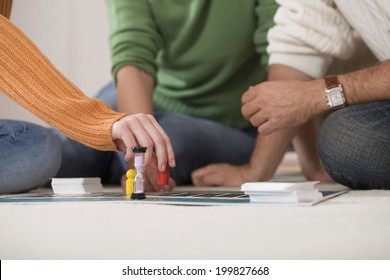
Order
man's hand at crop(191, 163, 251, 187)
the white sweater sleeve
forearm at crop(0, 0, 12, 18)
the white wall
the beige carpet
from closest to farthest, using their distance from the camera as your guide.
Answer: the beige carpet, forearm at crop(0, 0, 12, 18), the white sweater sleeve, man's hand at crop(191, 163, 251, 187), the white wall

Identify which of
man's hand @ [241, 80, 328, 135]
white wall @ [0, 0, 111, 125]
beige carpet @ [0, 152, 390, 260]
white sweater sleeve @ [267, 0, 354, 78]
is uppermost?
white wall @ [0, 0, 111, 125]

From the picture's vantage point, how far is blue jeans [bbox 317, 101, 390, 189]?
3.80 ft

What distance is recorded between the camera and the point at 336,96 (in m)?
1.23

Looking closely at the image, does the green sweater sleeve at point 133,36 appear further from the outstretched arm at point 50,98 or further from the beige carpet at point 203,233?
the beige carpet at point 203,233

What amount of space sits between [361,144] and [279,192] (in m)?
0.37

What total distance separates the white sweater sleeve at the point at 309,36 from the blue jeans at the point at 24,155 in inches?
21.3

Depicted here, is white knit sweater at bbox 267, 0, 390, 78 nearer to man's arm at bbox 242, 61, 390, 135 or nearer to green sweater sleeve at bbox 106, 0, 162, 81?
man's arm at bbox 242, 61, 390, 135

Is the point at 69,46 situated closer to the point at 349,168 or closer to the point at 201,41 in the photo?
the point at 201,41

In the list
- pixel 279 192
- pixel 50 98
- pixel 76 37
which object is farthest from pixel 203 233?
pixel 76 37

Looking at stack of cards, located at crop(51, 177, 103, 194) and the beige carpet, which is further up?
stack of cards, located at crop(51, 177, 103, 194)

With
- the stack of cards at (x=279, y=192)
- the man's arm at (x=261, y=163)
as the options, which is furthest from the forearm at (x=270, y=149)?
the stack of cards at (x=279, y=192)

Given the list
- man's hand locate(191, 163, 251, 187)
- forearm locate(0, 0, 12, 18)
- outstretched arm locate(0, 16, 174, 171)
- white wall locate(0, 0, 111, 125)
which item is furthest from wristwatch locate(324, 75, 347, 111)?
white wall locate(0, 0, 111, 125)

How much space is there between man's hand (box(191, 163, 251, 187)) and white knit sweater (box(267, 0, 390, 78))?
0.86 feet
